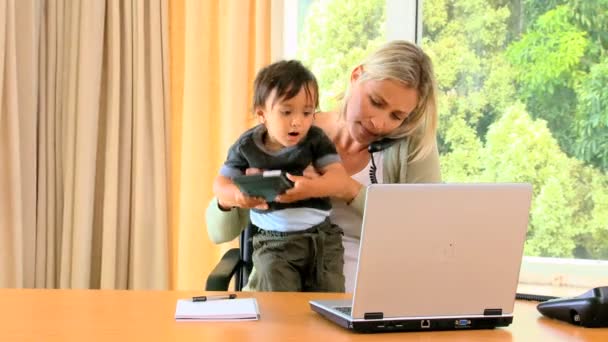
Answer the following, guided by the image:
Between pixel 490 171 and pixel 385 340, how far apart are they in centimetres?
155

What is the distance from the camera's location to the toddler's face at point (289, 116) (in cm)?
171

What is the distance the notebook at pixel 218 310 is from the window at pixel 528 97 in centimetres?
130

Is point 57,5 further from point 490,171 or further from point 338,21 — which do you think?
point 490,171

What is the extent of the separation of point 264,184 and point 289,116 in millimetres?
198

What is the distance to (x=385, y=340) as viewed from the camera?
1196 mm

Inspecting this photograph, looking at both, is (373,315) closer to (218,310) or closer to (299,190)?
(218,310)

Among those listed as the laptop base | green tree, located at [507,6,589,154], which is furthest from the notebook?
green tree, located at [507,6,589,154]

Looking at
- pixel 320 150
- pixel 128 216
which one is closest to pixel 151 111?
pixel 128 216

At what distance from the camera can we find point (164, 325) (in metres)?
1.26

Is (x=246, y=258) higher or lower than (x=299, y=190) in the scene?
lower

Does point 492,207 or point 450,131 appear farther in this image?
point 450,131

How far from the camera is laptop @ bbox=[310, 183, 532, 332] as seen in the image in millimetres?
1177

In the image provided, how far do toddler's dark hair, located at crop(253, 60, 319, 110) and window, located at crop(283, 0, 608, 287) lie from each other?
0.82 metres

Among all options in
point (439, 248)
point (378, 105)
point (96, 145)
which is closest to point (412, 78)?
point (378, 105)
